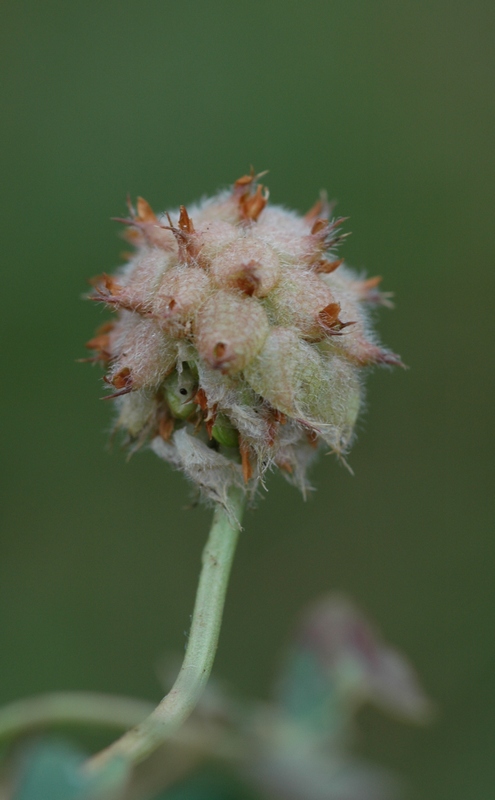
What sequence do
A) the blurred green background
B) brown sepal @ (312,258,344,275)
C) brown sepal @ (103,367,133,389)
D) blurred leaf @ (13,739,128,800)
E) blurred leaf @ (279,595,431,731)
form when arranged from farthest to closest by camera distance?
1. the blurred green background
2. blurred leaf @ (279,595,431,731)
3. brown sepal @ (312,258,344,275)
4. brown sepal @ (103,367,133,389)
5. blurred leaf @ (13,739,128,800)

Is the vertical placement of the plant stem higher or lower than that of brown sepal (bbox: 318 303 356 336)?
lower

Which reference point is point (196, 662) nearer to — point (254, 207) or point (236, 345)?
point (236, 345)

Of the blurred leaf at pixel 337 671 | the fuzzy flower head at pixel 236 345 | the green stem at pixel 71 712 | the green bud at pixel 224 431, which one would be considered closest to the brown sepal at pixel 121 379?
the fuzzy flower head at pixel 236 345

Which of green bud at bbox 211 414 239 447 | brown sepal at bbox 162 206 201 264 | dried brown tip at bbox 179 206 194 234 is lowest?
green bud at bbox 211 414 239 447

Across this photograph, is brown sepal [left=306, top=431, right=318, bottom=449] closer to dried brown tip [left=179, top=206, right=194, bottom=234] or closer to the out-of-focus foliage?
dried brown tip [left=179, top=206, right=194, bottom=234]

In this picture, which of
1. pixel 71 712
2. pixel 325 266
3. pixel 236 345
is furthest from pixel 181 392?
pixel 71 712

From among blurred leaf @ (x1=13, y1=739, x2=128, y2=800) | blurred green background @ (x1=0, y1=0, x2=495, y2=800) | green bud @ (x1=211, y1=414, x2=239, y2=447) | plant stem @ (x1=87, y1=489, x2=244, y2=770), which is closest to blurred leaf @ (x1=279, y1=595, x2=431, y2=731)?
plant stem @ (x1=87, y1=489, x2=244, y2=770)

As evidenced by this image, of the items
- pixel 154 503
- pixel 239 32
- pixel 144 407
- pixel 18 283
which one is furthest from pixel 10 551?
pixel 239 32

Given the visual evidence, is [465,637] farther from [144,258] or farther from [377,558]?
[144,258]
